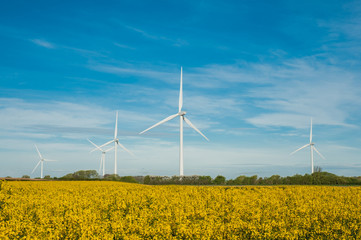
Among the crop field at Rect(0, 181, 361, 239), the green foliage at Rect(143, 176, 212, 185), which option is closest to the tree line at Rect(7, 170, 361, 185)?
the green foliage at Rect(143, 176, 212, 185)

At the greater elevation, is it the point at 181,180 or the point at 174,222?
the point at 174,222

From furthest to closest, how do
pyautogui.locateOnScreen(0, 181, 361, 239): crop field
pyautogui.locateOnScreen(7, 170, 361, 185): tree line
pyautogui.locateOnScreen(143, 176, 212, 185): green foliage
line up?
1. pyautogui.locateOnScreen(143, 176, 212, 185): green foliage
2. pyautogui.locateOnScreen(7, 170, 361, 185): tree line
3. pyautogui.locateOnScreen(0, 181, 361, 239): crop field

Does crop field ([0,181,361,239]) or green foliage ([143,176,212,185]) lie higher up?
crop field ([0,181,361,239])

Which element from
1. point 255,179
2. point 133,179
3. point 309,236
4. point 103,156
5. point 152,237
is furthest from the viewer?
point 103,156

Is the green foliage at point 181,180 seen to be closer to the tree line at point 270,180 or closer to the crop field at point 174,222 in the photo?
the tree line at point 270,180

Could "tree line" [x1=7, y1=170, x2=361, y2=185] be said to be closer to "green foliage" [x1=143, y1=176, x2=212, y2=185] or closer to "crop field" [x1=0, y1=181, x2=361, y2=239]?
"green foliage" [x1=143, y1=176, x2=212, y2=185]

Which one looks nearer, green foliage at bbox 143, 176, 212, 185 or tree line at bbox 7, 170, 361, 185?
tree line at bbox 7, 170, 361, 185

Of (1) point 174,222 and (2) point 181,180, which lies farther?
(2) point 181,180

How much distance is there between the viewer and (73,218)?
1273 centimetres

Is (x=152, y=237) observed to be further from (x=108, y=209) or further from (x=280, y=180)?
(x=280, y=180)

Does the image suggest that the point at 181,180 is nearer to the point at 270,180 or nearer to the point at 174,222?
the point at 270,180

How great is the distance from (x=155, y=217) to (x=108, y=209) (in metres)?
4.33

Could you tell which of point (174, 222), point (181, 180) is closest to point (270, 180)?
point (181, 180)

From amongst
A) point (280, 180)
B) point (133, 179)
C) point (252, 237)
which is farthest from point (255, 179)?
point (252, 237)
